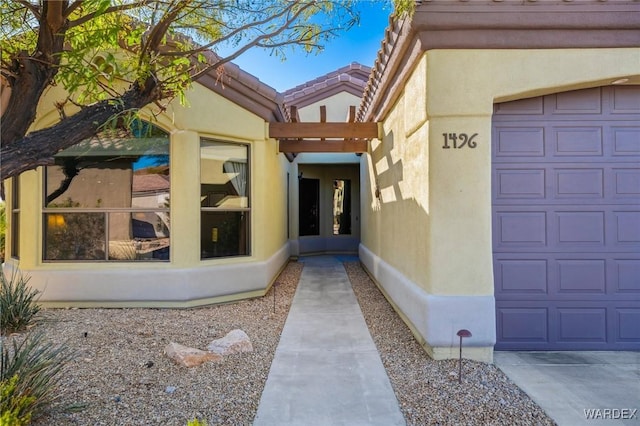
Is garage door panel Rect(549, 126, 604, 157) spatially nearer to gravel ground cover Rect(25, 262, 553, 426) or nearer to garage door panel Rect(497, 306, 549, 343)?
garage door panel Rect(497, 306, 549, 343)

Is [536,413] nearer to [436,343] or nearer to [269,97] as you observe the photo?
[436,343]

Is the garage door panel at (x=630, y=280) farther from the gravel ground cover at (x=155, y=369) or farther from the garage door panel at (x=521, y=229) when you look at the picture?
the gravel ground cover at (x=155, y=369)

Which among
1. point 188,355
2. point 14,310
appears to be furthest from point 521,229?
point 14,310

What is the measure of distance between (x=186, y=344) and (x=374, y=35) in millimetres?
5882

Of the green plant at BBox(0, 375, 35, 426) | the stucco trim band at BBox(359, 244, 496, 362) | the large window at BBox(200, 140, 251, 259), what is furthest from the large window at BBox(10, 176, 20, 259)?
the stucco trim band at BBox(359, 244, 496, 362)

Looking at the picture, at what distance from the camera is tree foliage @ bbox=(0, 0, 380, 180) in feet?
11.0

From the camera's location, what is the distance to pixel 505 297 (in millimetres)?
4590

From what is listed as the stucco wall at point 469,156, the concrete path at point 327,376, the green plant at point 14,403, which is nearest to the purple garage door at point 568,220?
the stucco wall at point 469,156

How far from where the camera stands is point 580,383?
147 inches

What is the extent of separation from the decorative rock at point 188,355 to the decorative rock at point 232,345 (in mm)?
137

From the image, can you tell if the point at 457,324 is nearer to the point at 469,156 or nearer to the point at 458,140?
the point at 469,156

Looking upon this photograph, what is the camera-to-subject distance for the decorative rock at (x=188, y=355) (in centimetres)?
412

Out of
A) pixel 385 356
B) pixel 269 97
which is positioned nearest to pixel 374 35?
pixel 269 97

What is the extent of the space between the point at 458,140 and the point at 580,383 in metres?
2.95
